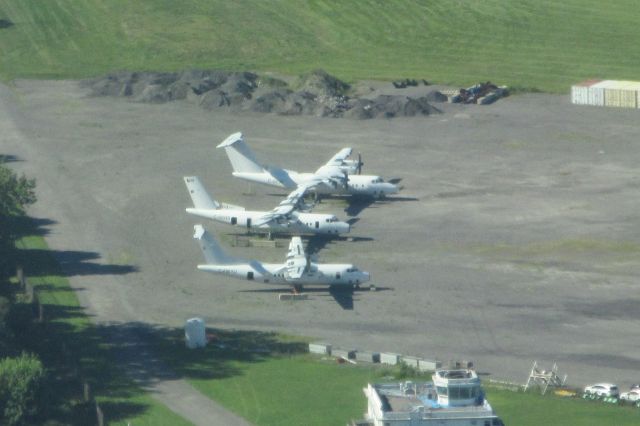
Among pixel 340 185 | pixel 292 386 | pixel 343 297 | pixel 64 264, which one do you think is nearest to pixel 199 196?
pixel 64 264

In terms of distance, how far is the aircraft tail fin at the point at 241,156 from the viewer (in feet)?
396

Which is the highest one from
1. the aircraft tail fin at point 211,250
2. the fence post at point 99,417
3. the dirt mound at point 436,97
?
the dirt mound at point 436,97

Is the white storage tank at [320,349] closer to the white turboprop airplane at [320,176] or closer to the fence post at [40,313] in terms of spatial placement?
the fence post at [40,313]

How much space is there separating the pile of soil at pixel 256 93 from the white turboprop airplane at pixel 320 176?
82.0ft

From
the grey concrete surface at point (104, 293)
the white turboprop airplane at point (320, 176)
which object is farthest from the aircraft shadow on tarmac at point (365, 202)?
the grey concrete surface at point (104, 293)

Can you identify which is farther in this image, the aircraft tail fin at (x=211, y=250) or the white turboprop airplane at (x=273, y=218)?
the white turboprop airplane at (x=273, y=218)

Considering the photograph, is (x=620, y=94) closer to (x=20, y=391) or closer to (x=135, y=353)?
(x=135, y=353)

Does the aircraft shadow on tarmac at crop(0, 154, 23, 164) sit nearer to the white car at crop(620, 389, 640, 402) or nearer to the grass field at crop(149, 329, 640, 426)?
the grass field at crop(149, 329, 640, 426)

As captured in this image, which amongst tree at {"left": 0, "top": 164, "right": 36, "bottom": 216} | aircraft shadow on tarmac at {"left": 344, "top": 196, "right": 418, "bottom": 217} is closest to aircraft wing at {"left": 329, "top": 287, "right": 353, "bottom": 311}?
aircraft shadow on tarmac at {"left": 344, "top": 196, "right": 418, "bottom": 217}

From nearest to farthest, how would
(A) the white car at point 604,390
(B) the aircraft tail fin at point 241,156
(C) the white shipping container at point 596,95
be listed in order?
1. (A) the white car at point 604,390
2. (B) the aircraft tail fin at point 241,156
3. (C) the white shipping container at point 596,95

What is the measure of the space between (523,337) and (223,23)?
109 metres

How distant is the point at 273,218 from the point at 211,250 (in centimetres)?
1077

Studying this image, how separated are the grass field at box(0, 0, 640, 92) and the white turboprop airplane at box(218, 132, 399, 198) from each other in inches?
1680

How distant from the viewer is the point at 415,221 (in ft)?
367
